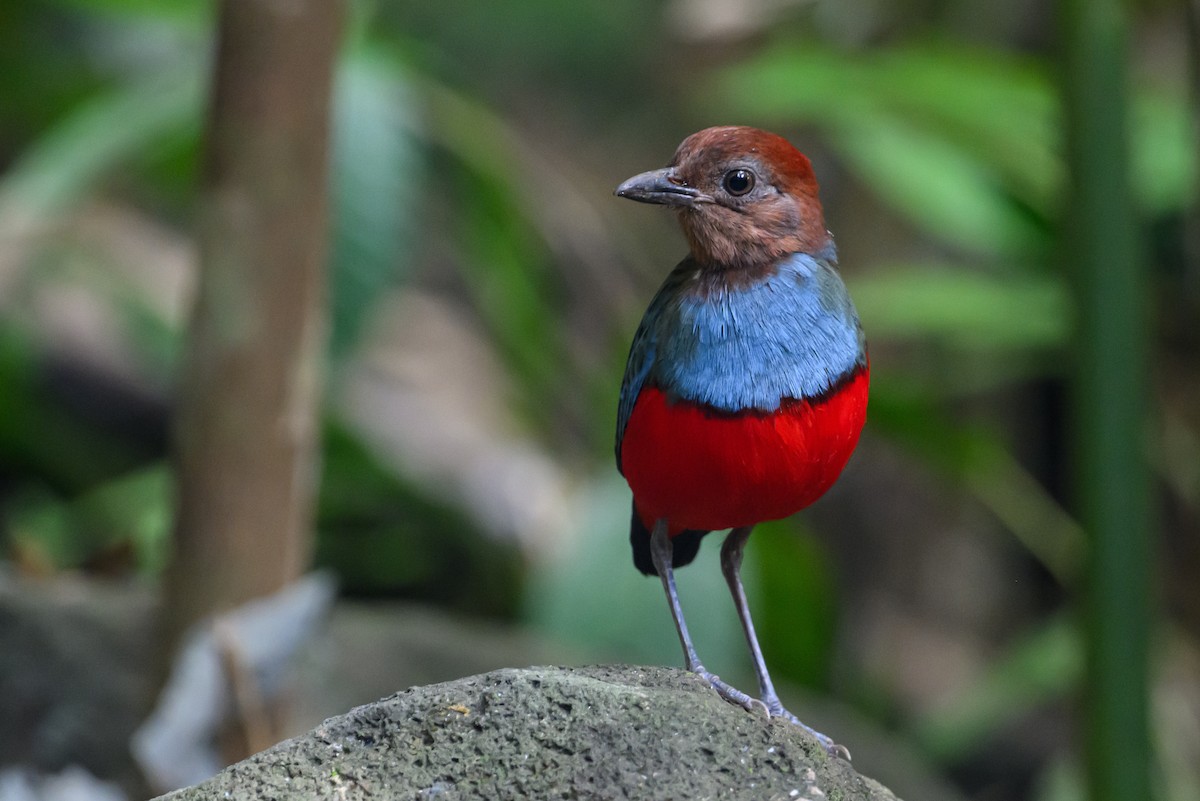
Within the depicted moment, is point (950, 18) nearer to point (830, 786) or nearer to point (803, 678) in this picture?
point (803, 678)

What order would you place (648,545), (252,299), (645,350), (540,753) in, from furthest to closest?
1. (252,299)
2. (648,545)
3. (645,350)
4. (540,753)

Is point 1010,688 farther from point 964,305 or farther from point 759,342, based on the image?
point 759,342

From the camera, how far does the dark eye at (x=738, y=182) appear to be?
1841 millimetres

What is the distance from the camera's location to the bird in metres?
1.79

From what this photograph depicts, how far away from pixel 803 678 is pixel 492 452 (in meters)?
2.29

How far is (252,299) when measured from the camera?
307 centimetres

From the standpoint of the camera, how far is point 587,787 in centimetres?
160

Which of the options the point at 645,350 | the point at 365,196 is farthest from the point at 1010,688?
the point at 645,350

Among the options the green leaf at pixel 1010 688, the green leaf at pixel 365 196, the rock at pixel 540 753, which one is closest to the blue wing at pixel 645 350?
the rock at pixel 540 753

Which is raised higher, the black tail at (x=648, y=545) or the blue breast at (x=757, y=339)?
the blue breast at (x=757, y=339)

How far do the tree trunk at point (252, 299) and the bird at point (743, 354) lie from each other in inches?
55.2

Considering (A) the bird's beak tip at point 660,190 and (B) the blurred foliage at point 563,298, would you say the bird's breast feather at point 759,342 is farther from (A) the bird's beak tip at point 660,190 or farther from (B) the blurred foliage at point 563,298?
(B) the blurred foliage at point 563,298

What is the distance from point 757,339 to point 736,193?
20 centimetres

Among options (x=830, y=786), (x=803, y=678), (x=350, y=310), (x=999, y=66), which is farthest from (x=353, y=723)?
(x=999, y=66)
